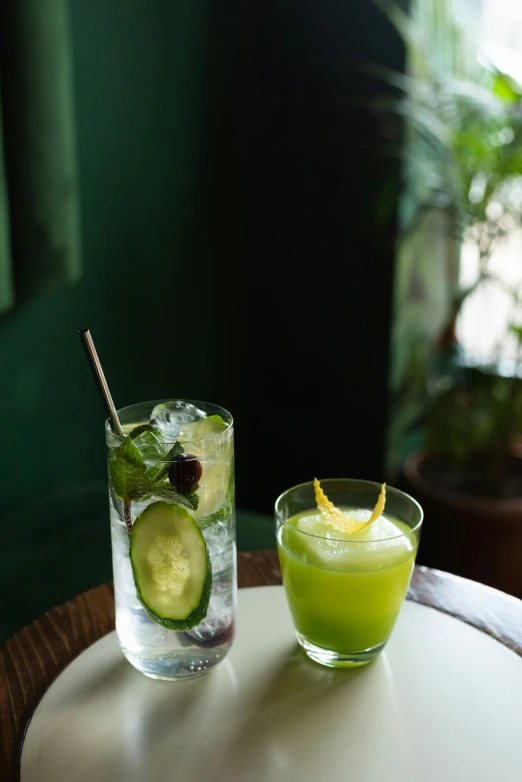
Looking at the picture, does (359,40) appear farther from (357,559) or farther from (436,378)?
(357,559)

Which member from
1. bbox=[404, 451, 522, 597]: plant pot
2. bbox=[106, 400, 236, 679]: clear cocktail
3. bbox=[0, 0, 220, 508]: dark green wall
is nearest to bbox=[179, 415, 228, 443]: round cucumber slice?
bbox=[106, 400, 236, 679]: clear cocktail

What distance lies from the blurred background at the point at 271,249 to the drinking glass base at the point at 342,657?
59 centimetres

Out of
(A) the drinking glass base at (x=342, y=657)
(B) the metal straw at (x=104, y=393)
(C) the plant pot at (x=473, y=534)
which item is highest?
(B) the metal straw at (x=104, y=393)

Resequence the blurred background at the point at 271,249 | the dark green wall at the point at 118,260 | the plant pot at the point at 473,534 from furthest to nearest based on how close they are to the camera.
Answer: the plant pot at the point at 473,534 → the dark green wall at the point at 118,260 → the blurred background at the point at 271,249

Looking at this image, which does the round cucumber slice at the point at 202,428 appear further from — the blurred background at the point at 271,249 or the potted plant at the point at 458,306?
the potted plant at the point at 458,306

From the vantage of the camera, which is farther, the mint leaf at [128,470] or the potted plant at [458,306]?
the potted plant at [458,306]

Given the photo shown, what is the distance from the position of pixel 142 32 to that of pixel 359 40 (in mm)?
548

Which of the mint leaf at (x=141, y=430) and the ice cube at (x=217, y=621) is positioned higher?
the mint leaf at (x=141, y=430)

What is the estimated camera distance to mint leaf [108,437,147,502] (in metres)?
0.70

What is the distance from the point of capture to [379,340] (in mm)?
2170

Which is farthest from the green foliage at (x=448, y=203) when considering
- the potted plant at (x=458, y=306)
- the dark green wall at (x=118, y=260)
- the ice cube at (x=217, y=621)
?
the ice cube at (x=217, y=621)

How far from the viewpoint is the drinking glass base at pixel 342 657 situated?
78 centimetres

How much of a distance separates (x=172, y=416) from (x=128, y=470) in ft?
0.30

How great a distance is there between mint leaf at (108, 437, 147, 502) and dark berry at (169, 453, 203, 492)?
3 cm
